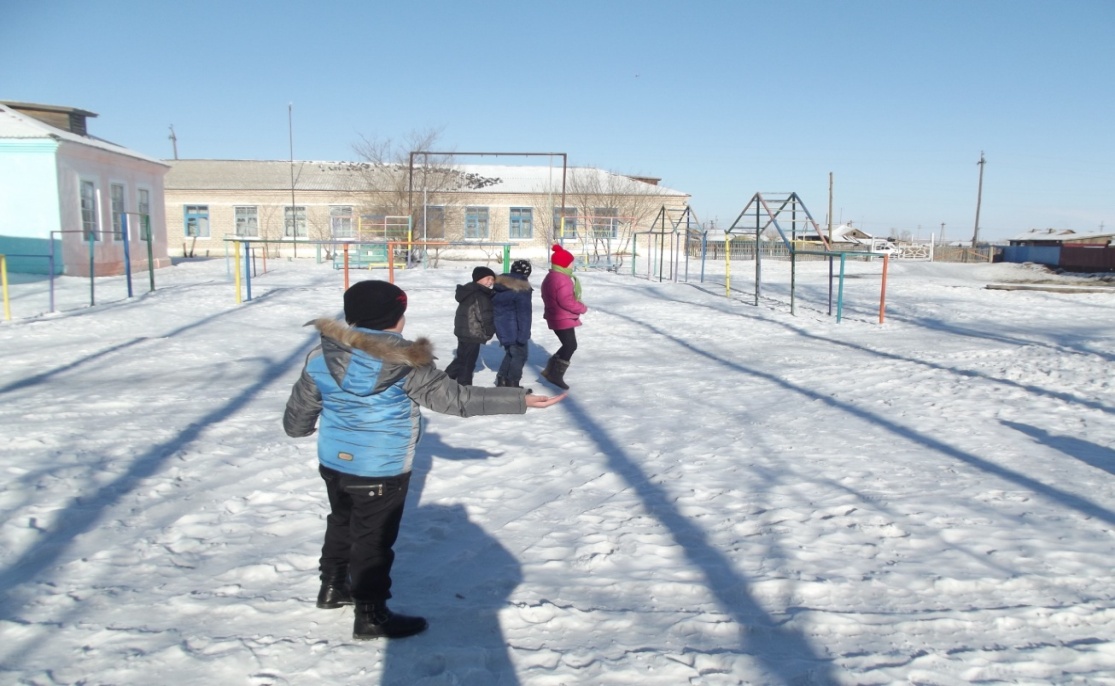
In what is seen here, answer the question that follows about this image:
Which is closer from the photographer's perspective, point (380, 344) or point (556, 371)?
point (380, 344)

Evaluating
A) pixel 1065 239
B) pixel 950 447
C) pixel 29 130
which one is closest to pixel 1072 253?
pixel 1065 239

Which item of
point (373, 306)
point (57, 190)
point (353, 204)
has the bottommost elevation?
point (373, 306)

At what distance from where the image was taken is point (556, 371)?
8.17 meters

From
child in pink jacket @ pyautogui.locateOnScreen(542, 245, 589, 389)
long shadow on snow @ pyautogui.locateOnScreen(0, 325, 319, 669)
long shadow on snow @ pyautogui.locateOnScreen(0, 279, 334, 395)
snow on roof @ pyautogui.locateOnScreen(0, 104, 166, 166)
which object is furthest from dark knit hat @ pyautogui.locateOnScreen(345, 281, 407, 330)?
snow on roof @ pyautogui.locateOnScreen(0, 104, 166, 166)

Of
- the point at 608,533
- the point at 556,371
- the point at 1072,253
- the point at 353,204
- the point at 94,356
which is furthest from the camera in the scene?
the point at 353,204

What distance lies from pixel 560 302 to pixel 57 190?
1836cm

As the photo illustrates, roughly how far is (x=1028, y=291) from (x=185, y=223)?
133 ft

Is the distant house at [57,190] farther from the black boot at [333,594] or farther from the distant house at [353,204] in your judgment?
the distant house at [353,204]

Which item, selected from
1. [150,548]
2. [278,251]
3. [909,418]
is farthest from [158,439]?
[278,251]

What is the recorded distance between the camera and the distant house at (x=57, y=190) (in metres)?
20.0

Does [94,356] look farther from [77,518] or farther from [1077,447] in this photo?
[1077,447]

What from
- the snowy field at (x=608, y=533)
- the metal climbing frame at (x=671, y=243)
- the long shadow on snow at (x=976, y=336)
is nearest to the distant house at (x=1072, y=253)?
the metal climbing frame at (x=671, y=243)

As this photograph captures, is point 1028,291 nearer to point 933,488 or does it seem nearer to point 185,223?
point 933,488

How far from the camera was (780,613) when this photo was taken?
132 inches
